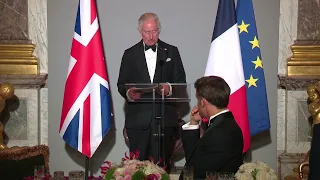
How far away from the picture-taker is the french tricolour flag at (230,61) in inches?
253

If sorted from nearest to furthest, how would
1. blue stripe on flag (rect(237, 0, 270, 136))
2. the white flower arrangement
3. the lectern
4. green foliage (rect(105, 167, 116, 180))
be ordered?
green foliage (rect(105, 167, 116, 180))
the white flower arrangement
the lectern
blue stripe on flag (rect(237, 0, 270, 136))

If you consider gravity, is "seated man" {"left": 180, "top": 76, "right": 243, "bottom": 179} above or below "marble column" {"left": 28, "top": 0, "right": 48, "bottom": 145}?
below

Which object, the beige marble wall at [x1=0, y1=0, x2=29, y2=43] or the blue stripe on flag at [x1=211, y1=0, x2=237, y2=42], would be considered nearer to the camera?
the blue stripe on flag at [x1=211, y1=0, x2=237, y2=42]

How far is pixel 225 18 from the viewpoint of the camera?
262 inches

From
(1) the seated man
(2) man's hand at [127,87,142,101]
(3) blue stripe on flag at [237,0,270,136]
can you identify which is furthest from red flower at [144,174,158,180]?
(3) blue stripe on flag at [237,0,270,136]

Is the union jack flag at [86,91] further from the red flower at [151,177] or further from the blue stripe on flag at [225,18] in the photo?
the red flower at [151,177]

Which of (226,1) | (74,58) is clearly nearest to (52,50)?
(74,58)

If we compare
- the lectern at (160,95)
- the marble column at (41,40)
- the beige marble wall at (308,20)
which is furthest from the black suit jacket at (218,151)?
the marble column at (41,40)

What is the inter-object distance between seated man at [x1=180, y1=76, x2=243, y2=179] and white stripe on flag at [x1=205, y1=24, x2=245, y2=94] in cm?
191

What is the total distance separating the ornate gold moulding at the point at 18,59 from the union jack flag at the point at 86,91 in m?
1.03

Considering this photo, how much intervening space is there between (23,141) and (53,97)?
1.89 ft

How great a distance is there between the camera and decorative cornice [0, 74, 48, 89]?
732 cm

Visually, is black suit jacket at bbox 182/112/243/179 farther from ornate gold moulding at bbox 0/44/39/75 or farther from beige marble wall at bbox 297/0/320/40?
ornate gold moulding at bbox 0/44/39/75

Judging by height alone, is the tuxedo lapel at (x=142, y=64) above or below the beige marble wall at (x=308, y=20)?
below
